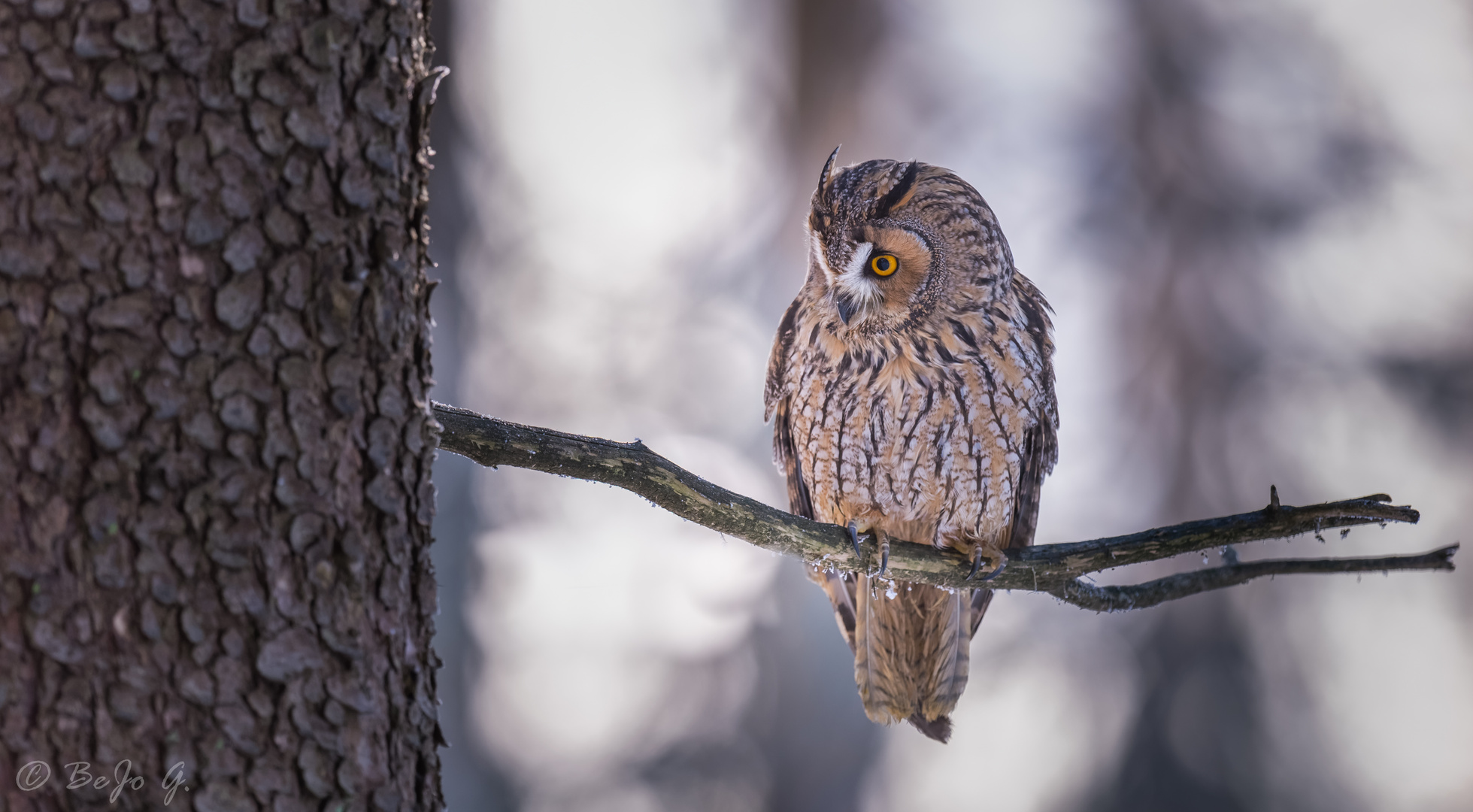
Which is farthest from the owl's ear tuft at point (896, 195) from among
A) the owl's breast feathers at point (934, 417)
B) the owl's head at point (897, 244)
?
the owl's breast feathers at point (934, 417)

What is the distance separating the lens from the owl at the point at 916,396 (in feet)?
6.77

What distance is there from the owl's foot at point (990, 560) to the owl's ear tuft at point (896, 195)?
872 mm

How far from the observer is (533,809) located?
492 cm

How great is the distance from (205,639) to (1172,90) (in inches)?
220

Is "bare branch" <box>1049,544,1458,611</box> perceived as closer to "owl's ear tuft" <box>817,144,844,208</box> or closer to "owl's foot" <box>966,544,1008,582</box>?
"owl's foot" <box>966,544,1008,582</box>

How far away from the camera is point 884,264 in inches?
80.9

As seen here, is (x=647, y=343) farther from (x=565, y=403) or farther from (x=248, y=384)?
(x=248, y=384)

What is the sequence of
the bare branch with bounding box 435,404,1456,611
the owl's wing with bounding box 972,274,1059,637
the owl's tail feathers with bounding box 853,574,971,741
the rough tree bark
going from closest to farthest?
the rough tree bark → the bare branch with bounding box 435,404,1456,611 → the owl's wing with bounding box 972,274,1059,637 → the owl's tail feathers with bounding box 853,574,971,741

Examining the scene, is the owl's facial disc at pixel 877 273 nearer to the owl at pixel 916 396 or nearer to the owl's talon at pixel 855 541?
the owl at pixel 916 396

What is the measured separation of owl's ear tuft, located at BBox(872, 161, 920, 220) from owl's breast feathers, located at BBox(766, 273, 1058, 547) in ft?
0.92

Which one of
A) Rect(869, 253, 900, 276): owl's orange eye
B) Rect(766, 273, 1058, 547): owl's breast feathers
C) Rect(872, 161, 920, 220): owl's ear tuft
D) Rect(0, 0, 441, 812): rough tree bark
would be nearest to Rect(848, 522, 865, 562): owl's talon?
Rect(766, 273, 1058, 547): owl's breast feathers

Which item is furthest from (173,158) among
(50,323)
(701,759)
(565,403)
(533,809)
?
(701,759)

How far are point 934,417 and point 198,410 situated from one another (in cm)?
164

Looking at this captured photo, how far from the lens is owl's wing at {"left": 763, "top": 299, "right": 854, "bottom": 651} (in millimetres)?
2342
